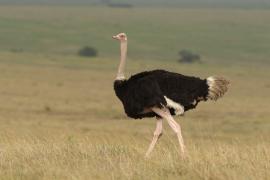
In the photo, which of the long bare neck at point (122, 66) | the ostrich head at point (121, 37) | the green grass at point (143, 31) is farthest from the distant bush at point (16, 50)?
the long bare neck at point (122, 66)

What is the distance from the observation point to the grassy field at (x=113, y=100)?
7230mm

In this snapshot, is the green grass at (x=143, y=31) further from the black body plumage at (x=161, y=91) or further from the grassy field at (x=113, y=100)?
the black body plumage at (x=161, y=91)

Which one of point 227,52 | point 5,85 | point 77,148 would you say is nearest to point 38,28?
point 227,52

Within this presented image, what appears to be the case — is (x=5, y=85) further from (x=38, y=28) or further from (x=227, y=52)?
(x=38, y=28)

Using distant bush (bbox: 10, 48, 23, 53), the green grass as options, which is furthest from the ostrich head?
the green grass

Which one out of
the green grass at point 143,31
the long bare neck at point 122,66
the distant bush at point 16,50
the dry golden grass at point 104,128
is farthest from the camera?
the green grass at point 143,31

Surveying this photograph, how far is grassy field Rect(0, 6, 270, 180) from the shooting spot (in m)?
7.23

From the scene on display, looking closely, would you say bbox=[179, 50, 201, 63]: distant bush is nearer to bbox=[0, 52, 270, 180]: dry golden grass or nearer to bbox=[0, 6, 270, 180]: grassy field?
bbox=[0, 6, 270, 180]: grassy field

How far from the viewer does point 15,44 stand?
55188 millimetres

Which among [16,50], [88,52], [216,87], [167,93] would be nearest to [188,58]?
[88,52]

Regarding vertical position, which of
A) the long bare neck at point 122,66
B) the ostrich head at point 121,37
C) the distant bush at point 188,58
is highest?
the ostrich head at point 121,37

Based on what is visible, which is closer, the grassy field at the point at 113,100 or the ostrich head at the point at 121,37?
the grassy field at the point at 113,100

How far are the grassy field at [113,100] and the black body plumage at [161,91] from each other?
42 centimetres

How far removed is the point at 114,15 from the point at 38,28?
12.6m
